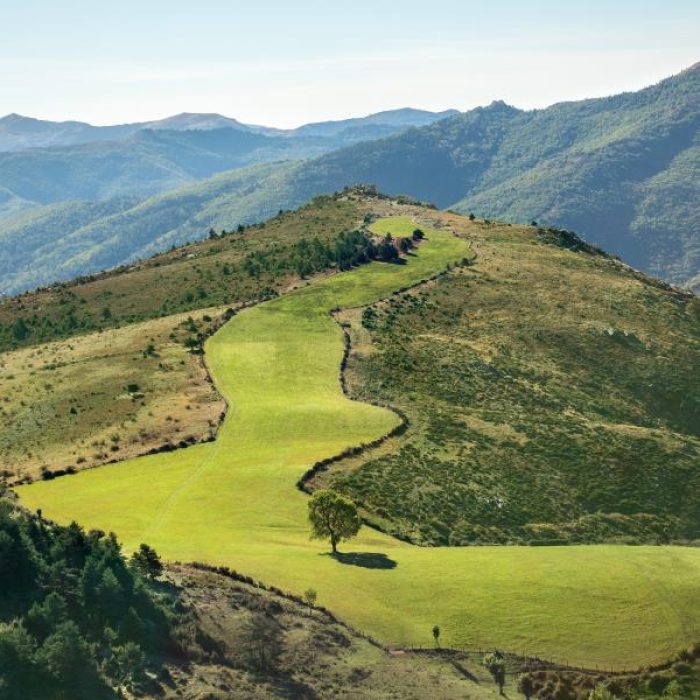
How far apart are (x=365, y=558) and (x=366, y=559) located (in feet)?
0.94

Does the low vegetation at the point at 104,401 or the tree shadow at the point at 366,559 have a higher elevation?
the low vegetation at the point at 104,401

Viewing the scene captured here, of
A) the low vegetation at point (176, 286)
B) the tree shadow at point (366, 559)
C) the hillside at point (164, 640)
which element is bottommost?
the tree shadow at point (366, 559)

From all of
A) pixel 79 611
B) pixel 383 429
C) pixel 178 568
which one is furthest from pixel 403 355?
pixel 79 611

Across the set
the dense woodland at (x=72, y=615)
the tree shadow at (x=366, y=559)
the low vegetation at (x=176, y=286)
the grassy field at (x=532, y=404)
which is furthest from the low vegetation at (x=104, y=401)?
the dense woodland at (x=72, y=615)

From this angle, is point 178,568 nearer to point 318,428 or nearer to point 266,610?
point 266,610

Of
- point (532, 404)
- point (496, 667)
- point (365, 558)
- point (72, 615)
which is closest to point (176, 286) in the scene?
point (532, 404)

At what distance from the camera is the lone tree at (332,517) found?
55781 millimetres

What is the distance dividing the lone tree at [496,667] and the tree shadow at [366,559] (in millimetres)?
10190

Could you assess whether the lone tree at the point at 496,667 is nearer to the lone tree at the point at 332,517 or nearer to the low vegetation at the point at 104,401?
the lone tree at the point at 332,517

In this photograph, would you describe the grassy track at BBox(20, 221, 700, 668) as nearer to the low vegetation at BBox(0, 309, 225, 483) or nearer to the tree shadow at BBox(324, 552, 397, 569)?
the tree shadow at BBox(324, 552, 397, 569)

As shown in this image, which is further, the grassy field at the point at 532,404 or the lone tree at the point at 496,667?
the grassy field at the point at 532,404

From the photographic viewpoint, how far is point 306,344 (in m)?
111

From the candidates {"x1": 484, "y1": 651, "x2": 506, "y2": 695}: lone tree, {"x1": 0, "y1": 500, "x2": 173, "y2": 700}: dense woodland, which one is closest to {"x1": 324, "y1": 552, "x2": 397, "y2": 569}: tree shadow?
{"x1": 484, "y1": 651, "x2": 506, "y2": 695}: lone tree

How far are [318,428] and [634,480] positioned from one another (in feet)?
93.7
